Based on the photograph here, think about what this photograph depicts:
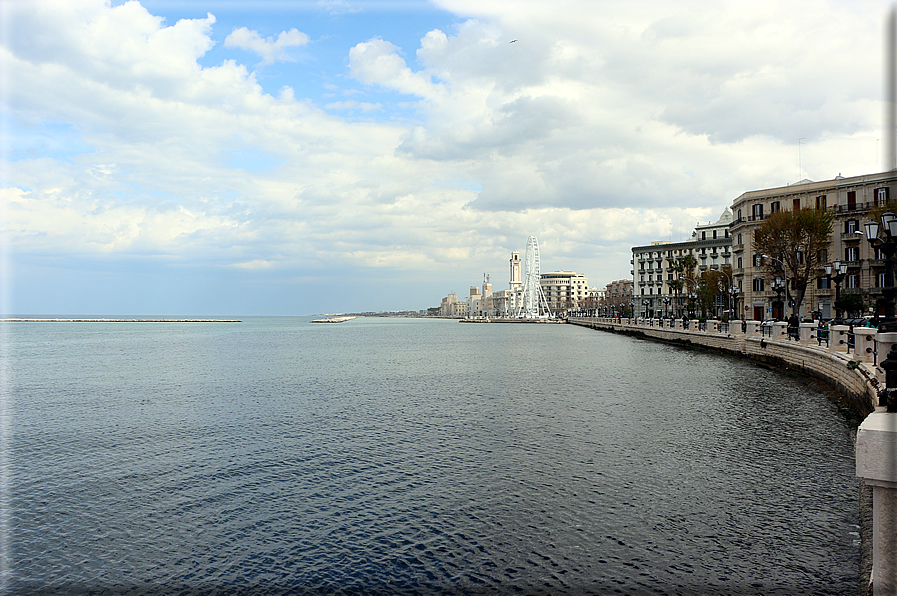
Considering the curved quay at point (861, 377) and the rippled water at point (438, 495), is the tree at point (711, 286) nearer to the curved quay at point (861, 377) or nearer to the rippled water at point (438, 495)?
the curved quay at point (861, 377)

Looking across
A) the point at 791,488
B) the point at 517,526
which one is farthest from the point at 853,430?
the point at 517,526

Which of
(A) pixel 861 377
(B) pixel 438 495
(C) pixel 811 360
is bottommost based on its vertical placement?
(B) pixel 438 495

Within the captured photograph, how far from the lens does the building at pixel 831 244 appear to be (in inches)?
2675

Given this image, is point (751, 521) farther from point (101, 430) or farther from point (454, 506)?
point (101, 430)

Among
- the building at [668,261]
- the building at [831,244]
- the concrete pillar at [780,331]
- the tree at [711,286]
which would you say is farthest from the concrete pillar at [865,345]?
the building at [668,261]

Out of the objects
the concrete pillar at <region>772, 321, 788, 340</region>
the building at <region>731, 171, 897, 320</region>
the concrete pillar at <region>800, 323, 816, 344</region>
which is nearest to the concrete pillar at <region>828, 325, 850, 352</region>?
the concrete pillar at <region>800, 323, 816, 344</region>

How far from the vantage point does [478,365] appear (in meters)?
53.9

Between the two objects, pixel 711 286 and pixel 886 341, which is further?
pixel 711 286

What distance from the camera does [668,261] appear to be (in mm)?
142500

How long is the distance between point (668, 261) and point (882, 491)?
14643 centimetres

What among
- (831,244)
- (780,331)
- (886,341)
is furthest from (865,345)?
(831,244)

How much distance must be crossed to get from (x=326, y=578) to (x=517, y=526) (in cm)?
435

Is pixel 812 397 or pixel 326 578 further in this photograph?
pixel 812 397

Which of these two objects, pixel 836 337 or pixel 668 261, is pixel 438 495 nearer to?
pixel 836 337
